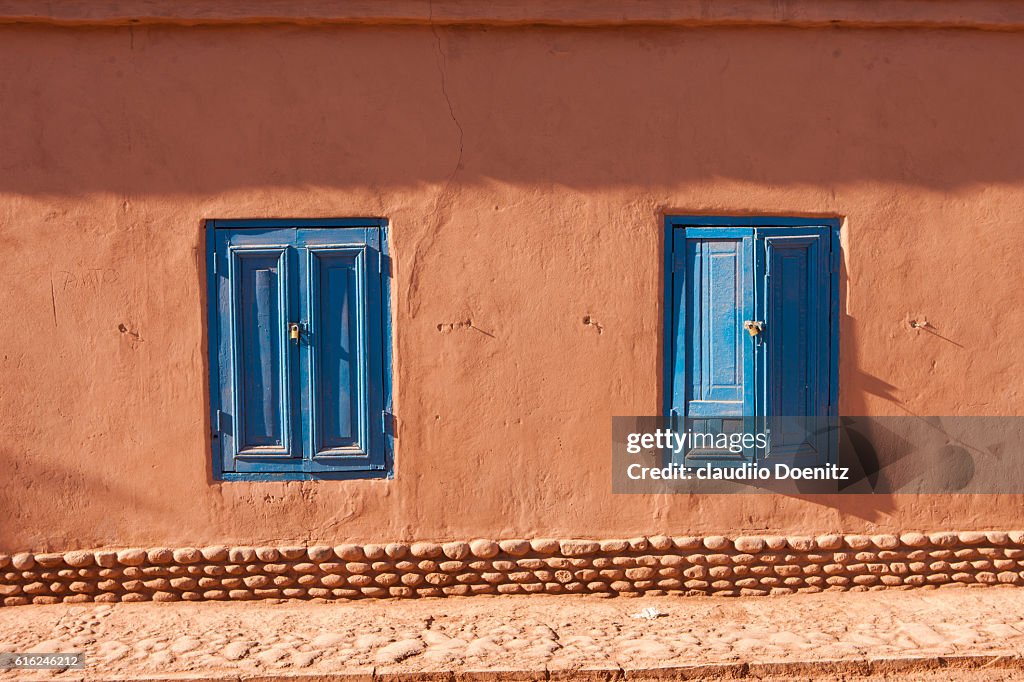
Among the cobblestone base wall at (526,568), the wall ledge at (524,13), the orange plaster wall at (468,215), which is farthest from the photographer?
the cobblestone base wall at (526,568)

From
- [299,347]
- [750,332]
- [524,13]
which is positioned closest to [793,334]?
[750,332]

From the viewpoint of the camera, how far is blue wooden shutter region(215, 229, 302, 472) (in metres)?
4.73

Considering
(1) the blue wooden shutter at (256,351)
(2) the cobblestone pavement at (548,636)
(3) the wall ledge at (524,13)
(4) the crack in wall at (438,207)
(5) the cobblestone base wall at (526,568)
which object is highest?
(3) the wall ledge at (524,13)

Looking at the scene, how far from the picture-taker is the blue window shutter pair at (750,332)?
4.74 meters

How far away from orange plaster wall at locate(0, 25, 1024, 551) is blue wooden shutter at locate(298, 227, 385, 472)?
145 millimetres

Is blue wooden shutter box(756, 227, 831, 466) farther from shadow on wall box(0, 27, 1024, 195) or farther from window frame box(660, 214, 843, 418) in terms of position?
shadow on wall box(0, 27, 1024, 195)

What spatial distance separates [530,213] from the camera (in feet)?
15.6

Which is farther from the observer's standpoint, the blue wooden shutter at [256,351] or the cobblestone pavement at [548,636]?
the blue wooden shutter at [256,351]

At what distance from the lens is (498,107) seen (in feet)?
15.5

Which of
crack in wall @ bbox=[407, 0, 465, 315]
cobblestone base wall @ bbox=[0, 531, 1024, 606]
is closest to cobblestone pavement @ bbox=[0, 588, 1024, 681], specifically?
cobblestone base wall @ bbox=[0, 531, 1024, 606]

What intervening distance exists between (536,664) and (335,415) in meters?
1.68

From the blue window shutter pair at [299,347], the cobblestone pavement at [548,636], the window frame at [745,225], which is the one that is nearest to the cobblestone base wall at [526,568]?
the cobblestone pavement at [548,636]

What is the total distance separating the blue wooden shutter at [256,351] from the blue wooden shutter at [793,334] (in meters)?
2.51

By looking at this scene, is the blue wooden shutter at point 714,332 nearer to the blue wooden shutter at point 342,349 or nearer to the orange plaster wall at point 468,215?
the orange plaster wall at point 468,215
